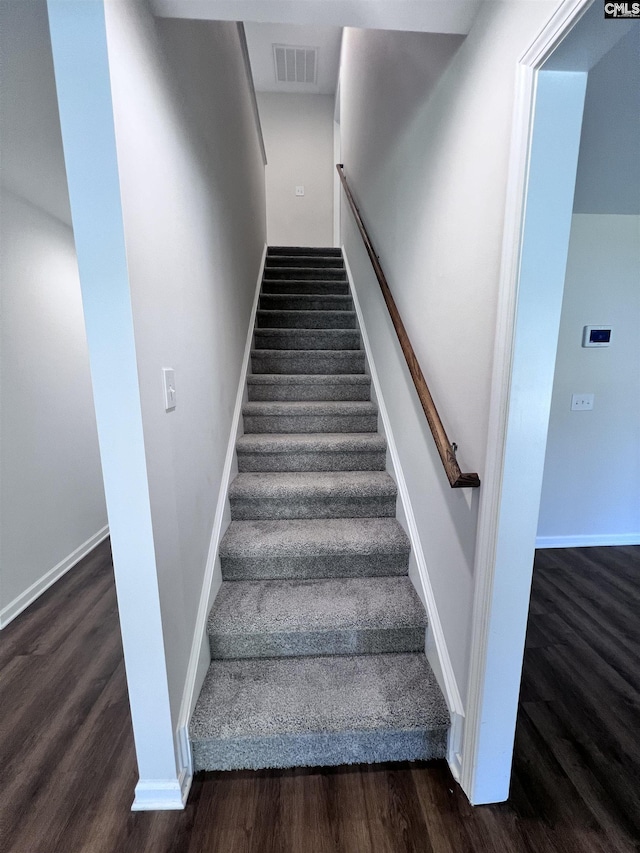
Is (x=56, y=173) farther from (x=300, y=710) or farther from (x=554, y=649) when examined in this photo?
(x=554, y=649)

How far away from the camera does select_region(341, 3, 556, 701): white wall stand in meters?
1.00

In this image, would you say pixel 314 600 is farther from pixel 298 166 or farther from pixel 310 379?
pixel 298 166

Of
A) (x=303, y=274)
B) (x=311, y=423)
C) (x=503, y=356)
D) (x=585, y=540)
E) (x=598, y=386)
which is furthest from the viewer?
(x=303, y=274)

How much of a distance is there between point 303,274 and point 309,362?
1379 mm

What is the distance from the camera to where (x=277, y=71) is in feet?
13.9

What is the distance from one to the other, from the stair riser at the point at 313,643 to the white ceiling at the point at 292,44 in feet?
16.8

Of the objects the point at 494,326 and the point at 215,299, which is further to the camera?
the point at 215,299

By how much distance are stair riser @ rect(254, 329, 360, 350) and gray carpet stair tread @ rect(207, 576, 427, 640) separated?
185 cm

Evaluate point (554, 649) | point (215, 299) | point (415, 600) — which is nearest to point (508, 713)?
point (415, 600)

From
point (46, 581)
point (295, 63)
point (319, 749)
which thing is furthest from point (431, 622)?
point (295, 63)

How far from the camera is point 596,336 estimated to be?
249 cm

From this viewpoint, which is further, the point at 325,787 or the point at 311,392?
the point at 311,392

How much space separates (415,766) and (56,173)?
3.08 meters

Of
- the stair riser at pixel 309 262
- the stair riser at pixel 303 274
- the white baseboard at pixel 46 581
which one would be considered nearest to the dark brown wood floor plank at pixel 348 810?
the white baseboard at pixel 46 581
